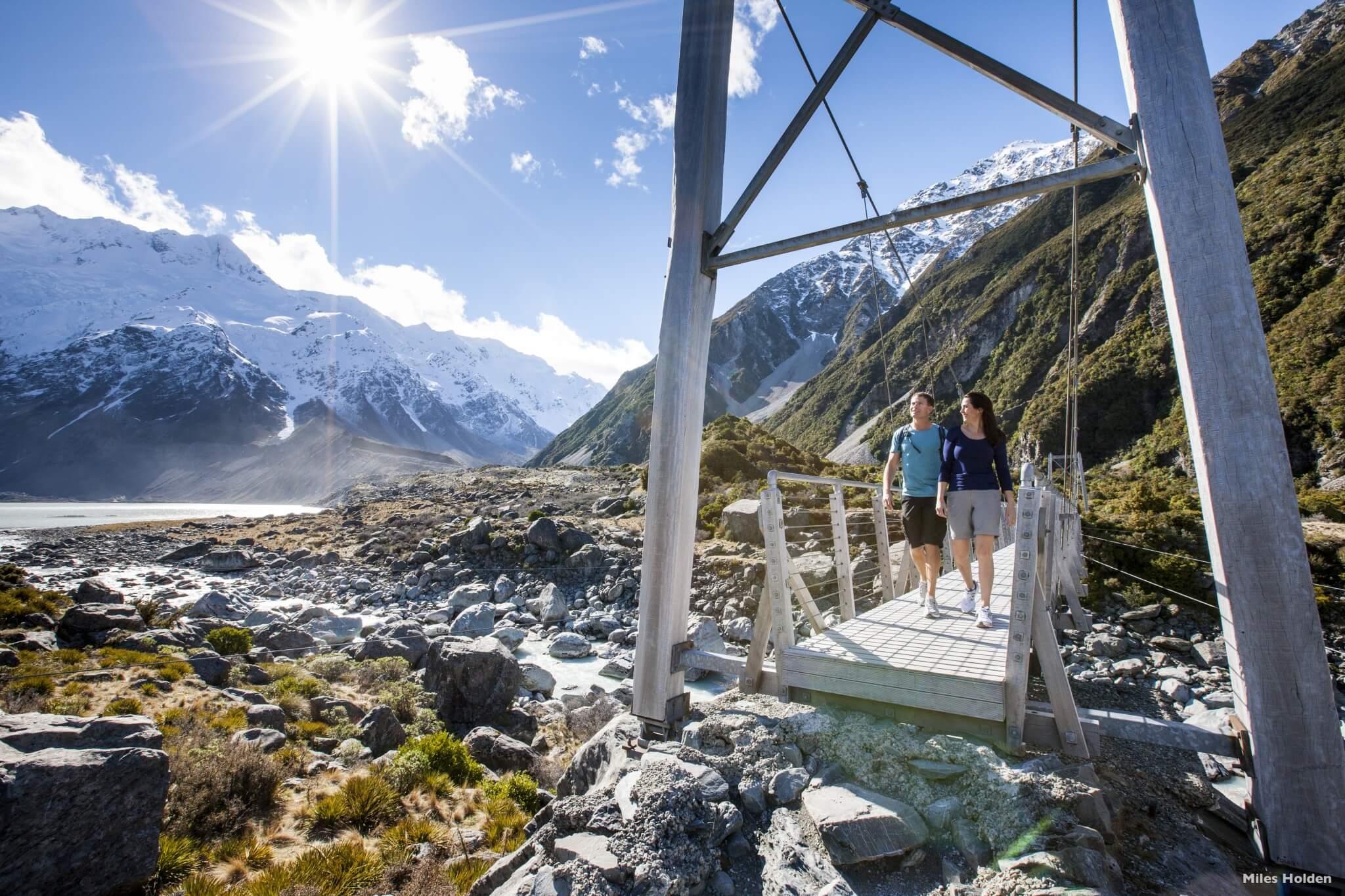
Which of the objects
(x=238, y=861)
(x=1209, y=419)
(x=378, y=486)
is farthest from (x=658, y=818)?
(x=378, y=486)

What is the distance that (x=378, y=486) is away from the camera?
299ft

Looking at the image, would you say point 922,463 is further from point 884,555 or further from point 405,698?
point 405,698

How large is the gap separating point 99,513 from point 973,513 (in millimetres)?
118742

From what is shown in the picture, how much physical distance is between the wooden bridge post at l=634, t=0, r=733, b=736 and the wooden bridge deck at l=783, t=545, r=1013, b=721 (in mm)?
854

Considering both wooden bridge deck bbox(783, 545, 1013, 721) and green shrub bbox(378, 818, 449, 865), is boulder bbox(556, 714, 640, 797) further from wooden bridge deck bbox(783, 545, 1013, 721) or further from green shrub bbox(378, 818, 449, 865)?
wooden bridge deck bbox(783, 545, 1013, 721)

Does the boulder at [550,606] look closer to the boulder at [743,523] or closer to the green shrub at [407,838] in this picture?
the boulder at [743,523]

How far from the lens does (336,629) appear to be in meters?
12.9

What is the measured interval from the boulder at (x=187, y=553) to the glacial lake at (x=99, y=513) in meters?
27.3

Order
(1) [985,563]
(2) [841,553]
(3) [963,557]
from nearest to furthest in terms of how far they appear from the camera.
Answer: (1) [985,563] < (3) [963,557] < (2) [841,553]

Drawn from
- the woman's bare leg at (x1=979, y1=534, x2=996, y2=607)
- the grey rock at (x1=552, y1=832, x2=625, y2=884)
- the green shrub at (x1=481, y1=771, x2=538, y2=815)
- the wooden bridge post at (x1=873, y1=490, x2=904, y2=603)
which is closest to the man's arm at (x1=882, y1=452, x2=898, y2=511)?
the woman's bare leg at (x1=979, y1=534, x2=996, y2=607)

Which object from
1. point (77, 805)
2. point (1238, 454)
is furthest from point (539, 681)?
point (1238, 454)

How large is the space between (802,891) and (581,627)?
1031 centimetres

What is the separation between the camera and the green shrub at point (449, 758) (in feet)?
18.2

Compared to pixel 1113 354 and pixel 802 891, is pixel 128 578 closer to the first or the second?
pixel 802 891
